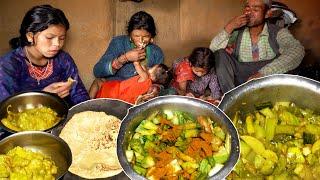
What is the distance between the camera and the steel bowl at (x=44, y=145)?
10.3 feet

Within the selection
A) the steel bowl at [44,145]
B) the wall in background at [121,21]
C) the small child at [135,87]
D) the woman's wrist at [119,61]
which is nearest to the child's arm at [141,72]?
the small child at [135,87]

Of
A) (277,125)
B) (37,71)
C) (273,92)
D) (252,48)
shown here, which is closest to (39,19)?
(37,71)

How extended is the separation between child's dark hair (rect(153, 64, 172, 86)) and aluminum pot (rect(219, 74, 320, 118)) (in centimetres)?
128

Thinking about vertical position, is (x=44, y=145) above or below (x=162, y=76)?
below

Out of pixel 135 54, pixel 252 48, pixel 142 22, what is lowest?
pixel 252 48

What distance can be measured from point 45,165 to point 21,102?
78 centimetres

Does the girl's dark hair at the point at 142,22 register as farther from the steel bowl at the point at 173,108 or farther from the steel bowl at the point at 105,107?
the steel bowl at the point at 173,108

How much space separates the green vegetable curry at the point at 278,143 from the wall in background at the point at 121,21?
2098 millimetres

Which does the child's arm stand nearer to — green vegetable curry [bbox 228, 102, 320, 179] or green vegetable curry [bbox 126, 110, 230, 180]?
green vegetable curry [bbox 126, 110, 230, 180]

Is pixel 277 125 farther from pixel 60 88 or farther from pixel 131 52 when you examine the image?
pixel 60 88

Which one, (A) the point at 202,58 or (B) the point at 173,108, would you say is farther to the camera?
(A) the point at 202,58

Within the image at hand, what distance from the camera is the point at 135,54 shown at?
4.18 m

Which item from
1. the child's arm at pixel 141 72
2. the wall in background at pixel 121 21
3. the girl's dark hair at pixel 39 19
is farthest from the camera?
the wall in background at pixel 121 21

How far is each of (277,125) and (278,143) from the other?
0.52ft
